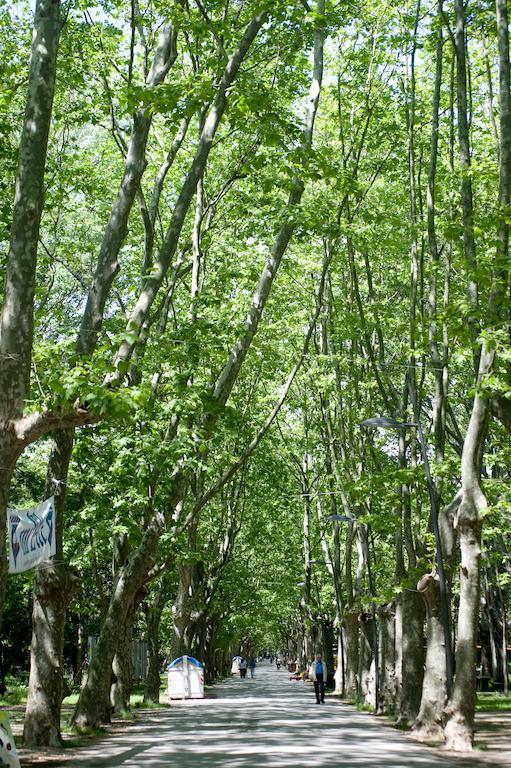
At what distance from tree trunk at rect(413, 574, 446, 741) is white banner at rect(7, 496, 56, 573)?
818 cm

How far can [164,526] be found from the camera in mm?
18328

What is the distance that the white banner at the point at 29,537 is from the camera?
11.1 metres

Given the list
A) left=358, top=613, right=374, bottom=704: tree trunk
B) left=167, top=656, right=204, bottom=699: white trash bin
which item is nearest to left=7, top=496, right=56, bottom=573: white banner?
left=358, top=613, right=374, bottom=704: tree trunk

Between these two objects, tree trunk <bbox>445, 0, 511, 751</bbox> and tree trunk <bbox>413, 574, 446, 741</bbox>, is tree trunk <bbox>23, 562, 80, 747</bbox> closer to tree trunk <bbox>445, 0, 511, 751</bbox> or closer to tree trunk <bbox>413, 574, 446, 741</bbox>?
tree trunk <bbox>445, 0, 511, 751</bbox>

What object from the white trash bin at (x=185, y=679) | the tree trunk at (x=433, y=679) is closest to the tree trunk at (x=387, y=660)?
the tree trunk at (x=433, y=679)

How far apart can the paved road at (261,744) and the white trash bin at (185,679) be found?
771 centimetres

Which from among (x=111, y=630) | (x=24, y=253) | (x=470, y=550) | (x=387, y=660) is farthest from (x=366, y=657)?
(x=24, y=253)

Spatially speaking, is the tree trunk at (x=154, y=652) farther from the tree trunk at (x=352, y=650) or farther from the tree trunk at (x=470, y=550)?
the tree trunk at (x=470, y=550)

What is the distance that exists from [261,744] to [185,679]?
735 inches

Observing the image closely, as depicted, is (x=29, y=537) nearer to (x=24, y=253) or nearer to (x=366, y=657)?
(x=24, y=253)

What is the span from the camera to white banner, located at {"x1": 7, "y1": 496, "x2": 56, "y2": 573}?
11.1 metres

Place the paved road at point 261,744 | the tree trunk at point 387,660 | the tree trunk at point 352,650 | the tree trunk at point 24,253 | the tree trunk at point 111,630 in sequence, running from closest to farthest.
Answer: the tree trunk at point 24,253 < the paved road at point 261,744 < the tree trunk at point 111,630 < the tree trunk at point 387,660 < the tree trunk at point 352,650

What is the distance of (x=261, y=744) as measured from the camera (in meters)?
16.3

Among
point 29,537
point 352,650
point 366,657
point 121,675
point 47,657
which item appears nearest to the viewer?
point 29,537
